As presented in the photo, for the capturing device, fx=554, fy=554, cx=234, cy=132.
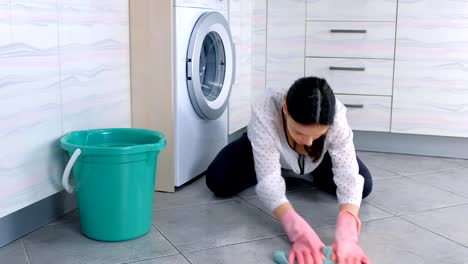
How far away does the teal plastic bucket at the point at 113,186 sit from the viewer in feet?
5.21

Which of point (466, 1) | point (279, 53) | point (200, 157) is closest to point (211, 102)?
point (200, 157)

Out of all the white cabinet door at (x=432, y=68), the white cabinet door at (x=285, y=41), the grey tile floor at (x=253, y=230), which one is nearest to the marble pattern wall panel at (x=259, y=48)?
the white cabinet door at (x=285, y=41)

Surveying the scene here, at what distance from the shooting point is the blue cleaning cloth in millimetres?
1471

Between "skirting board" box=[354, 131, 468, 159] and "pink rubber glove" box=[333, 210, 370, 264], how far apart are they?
4.56ft

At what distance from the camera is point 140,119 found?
2.16 metres

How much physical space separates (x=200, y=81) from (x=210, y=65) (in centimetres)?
18

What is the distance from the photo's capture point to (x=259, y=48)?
9.66 ft

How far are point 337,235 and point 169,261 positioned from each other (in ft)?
1.55

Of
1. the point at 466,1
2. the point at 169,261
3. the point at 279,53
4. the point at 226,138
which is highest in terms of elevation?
the point at 466,1

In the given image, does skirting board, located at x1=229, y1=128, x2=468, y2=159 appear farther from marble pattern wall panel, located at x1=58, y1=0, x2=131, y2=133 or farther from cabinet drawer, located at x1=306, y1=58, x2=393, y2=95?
marble pattern wall panel, located at x1=58, y1=0, x2=131, y2=133

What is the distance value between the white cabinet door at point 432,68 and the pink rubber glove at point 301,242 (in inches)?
55.8

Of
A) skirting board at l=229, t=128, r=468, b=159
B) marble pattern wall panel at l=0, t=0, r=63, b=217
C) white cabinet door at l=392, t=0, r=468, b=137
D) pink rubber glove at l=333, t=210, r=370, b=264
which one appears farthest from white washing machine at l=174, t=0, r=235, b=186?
white cabinet door at l=392, t=0, r=468, b=137

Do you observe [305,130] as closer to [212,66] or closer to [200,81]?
[200,81]

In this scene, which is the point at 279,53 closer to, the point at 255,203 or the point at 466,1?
the point at 466,1
